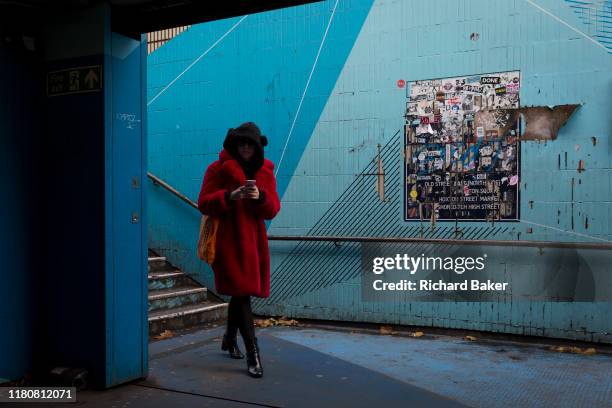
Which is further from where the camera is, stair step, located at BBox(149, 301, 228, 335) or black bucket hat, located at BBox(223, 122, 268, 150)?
stair step, located at BBox(149, 301, 228, 335)

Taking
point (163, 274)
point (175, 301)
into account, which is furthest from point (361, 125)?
point (163, 274)

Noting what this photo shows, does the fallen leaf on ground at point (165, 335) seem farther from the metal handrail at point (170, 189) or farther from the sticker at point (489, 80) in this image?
the sticker at point (489, 80)

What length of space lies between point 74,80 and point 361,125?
10.4 feet

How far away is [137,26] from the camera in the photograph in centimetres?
416

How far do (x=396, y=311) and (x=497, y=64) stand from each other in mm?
2687

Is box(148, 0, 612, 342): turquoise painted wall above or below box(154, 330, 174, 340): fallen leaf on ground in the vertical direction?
above

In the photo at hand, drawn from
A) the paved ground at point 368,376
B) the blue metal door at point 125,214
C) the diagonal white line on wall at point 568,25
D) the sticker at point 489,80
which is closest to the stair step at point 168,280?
the paved ground at point 368,376

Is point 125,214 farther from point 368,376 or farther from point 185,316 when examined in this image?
point 185,316

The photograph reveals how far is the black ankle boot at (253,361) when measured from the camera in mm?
4441

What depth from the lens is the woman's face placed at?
4594 mm

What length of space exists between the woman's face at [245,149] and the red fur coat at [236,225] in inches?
3.3

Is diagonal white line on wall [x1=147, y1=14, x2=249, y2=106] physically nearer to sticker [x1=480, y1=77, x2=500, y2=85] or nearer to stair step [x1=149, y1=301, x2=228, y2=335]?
stair step [x1=149, y1=301, x2=228, y2=335]

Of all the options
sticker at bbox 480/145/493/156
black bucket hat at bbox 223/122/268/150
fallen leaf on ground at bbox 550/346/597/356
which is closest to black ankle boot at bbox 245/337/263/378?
black bucket hat at bbox 223/122/268/150

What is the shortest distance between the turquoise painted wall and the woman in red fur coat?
1.98 meters
